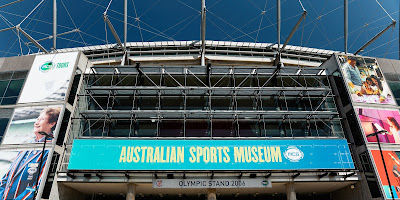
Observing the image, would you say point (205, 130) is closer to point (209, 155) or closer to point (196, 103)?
point (196, 103)

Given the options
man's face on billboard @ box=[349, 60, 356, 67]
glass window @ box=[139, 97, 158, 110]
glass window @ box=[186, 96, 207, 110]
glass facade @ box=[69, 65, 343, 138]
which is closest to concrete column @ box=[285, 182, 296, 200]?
glass facade @ box=[69, 65, 343, 138]

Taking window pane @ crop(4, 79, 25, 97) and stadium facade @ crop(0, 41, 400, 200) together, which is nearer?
stadium facade @ crop(0, 41, 400, 200)

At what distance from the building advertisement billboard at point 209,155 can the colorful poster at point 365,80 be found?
6317mm

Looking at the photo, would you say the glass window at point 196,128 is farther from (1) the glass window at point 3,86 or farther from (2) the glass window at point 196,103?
(1) the glass window at point 3,86

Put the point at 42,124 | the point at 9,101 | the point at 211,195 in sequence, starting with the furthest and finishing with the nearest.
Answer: the point at 9,101, the point at 42,124, the point at 211,195

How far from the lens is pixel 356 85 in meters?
26.9

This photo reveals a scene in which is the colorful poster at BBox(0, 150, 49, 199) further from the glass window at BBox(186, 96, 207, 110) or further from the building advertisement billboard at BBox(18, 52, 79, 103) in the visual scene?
the glass window at BBox(186, 96, 207, 110)

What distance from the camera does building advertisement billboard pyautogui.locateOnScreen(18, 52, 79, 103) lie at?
25688 mm

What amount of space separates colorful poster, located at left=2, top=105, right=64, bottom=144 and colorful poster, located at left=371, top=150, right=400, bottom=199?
27682mm

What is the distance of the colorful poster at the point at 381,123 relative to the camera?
78.3ft

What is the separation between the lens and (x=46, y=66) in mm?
27578

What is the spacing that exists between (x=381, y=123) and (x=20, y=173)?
31.9 meters

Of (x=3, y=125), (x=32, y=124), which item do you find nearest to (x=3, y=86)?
(x=3, y=125)

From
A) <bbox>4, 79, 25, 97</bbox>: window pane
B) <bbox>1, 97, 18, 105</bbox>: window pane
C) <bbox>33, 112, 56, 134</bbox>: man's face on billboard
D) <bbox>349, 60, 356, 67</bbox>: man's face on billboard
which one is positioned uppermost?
<bbox>349, 60, 356, 67</bbox>: man's face on billboard
